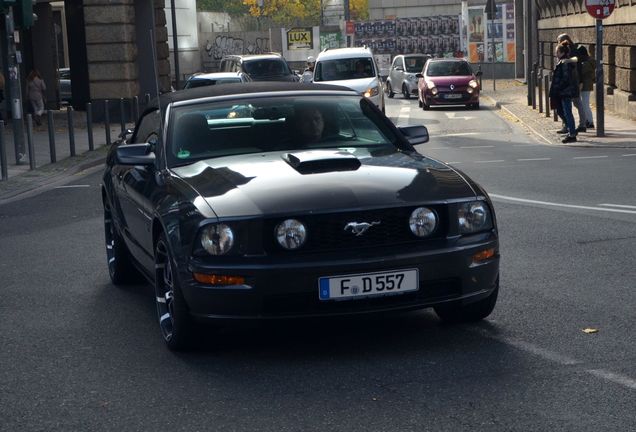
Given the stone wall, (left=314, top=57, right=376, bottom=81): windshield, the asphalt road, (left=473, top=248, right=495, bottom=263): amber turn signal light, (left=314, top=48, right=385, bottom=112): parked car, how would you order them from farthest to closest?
1. (left=314, top=57, right=376, bottom=81): windshield
2. (left=314, top=48, right=385, bottom=112): parked car
3. the stone wall
4. (left=473, top=248, right=495, bottom=263): amber turn signal light
5. the asphalt road

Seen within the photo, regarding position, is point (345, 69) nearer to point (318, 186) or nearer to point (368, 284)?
point (318, 186)

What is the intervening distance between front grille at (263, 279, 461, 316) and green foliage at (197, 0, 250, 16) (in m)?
111

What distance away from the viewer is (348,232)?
21.5 feet

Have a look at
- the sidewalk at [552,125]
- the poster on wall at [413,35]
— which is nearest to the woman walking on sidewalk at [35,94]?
the sidewalk at [552,125]

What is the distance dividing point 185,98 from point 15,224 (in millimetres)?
6246

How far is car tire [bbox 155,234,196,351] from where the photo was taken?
6.79 m

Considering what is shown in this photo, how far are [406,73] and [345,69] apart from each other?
12.0 m

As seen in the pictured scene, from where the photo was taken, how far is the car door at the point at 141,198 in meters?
7.71

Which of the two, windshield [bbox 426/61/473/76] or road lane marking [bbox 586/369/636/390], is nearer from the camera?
road lane marking [bbox 586/369/636/390]

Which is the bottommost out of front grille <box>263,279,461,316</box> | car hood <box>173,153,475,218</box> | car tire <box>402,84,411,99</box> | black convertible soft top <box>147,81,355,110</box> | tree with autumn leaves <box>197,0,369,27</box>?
car tire <box>402,84,411,99</box>

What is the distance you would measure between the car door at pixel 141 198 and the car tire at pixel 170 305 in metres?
0.29

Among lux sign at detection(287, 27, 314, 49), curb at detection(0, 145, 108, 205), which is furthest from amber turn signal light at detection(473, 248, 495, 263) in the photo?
lux sign at detection(287, 27, 314, 49)

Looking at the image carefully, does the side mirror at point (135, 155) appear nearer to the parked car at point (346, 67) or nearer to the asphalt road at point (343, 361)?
the asphalt road at point (343, 361)

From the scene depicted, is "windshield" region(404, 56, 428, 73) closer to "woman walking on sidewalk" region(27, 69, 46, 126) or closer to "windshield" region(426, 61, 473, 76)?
"windshield" region(426, 61, 473, 76)
